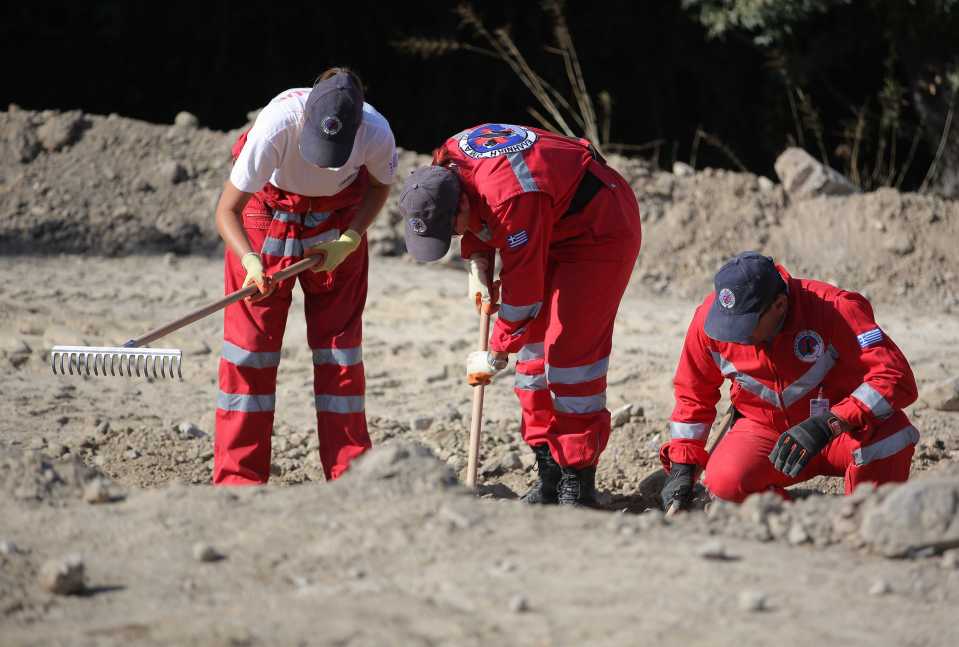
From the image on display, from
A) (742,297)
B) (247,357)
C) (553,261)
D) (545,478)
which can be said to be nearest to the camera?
(742,297)

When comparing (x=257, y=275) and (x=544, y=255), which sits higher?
(x=544, y=255)

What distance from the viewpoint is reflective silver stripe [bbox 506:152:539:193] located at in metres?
4.46

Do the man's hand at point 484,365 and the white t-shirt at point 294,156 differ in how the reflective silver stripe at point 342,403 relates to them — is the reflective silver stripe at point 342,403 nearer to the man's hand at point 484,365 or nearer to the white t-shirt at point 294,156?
the man's hand at point 484,365

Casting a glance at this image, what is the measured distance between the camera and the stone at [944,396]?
609 centimetres

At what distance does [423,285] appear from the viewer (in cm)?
865

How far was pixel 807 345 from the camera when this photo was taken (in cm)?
449

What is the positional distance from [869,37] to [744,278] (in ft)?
24.5

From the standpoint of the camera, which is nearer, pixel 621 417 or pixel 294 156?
pixel 294 156

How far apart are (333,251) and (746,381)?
1.59m

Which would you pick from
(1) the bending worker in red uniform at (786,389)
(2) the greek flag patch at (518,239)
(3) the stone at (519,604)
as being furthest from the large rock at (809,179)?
(3) the stone at (519,604)

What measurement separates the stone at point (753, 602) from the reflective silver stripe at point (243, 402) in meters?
2.25

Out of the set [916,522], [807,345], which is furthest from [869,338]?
[916,522]

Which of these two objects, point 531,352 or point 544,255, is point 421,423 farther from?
point 544,255

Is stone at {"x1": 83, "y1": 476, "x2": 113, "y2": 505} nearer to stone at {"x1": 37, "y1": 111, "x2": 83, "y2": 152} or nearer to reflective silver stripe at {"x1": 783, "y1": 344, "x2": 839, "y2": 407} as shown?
reflective silver stripe at {"x1": 783, "y1": 344, "x2": 839, "y2": 407}
